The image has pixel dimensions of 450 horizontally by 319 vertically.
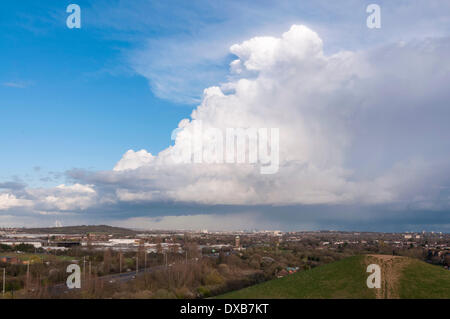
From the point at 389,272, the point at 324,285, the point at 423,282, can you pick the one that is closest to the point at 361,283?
the point at 389,272

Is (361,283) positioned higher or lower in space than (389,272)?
lower

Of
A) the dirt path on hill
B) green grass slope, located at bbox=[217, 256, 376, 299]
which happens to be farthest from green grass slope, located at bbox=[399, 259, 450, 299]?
green grass slope, located at bbox=[217, 256, 376, 299]

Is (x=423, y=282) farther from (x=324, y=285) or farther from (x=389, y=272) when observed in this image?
(x=324, y=285)

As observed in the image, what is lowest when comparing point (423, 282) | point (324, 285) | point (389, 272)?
point (324, 285)

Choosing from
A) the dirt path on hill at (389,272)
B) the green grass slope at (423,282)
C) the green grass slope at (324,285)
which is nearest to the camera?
the green grass slope at (423,282)

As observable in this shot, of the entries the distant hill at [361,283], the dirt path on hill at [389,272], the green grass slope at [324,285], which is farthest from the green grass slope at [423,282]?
the green grass slope at [324,285]

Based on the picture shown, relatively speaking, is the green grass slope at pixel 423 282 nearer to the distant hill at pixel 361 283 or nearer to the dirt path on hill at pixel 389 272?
the distant hill at pixel 361 283

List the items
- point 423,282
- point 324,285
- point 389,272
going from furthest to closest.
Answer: point 324,285, point 389,272, point 423,282

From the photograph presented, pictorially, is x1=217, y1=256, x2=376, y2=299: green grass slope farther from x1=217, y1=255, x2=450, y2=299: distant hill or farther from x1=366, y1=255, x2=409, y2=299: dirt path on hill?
x1=366, y1=255, x2=409, y2=299: dirt path on hill
